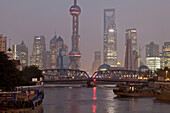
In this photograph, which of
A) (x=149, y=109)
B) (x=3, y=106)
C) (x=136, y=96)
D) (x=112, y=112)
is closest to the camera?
(x=3, y=106)

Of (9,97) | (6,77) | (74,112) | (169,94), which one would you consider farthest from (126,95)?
(9,97)

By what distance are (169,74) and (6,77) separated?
13200cm

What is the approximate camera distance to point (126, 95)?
135m

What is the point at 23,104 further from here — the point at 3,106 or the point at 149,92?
the point at 149,92

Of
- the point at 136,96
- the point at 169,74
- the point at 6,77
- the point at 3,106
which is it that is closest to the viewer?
the point at 3,106

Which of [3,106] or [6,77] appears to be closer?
[3,106]

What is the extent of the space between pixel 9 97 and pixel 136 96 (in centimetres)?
7680

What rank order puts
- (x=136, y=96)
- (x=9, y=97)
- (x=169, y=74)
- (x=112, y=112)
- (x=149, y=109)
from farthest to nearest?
1. (x=169, y=74)
2. (x=136, y=96)
3. (x=149, y=109)
4. (x=112, y=112)
5. (x=9, y=97)

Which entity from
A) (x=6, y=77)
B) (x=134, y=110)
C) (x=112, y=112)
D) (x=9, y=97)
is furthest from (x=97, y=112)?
(x=9, y=97)

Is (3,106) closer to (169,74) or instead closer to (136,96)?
(136,96)

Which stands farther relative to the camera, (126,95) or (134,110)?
(126,95)

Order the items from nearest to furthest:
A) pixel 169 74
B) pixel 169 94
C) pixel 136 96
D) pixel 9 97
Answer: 1. pixel 9 97
2. pixel 169 94
3. pixel 136 96
4. pixel 169 74

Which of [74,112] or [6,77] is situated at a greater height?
[6,77]

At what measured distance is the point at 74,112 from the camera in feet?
277
